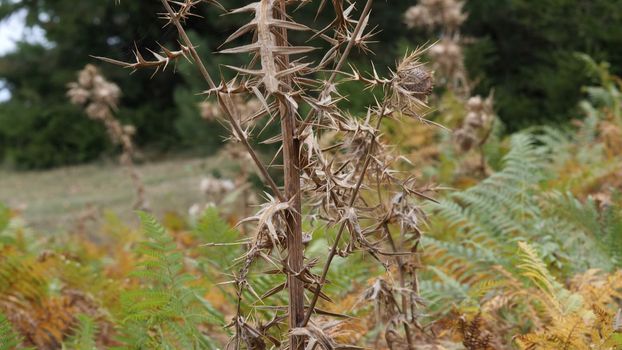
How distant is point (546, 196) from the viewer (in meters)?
3.01

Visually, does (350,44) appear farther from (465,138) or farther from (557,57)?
(557,57)

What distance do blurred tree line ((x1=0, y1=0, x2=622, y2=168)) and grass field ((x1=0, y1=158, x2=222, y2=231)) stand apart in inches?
24.9

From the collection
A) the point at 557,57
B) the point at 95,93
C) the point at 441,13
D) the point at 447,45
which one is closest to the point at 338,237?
the point at 95,93

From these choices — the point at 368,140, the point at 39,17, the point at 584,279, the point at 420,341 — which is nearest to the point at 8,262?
the point at 420,341

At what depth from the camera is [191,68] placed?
28.8ft

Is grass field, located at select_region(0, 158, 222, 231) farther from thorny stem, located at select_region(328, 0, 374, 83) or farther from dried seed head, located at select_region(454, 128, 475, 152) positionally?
thorny stem, located at select_region(328, 0, 374, 83)

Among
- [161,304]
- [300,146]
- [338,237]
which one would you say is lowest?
[161,304]

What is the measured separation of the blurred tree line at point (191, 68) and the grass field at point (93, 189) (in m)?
0.63

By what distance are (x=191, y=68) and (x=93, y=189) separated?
8.83 metres

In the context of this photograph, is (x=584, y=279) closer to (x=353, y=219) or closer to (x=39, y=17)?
(x=353, y=219)

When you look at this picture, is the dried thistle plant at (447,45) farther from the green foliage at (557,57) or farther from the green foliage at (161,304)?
the green foliage at (161,304)

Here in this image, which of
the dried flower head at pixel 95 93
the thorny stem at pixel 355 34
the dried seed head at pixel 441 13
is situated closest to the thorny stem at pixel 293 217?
the thorny stem at pixel 355 34

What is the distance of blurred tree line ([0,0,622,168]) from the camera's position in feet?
29.0

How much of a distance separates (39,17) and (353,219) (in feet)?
62.9
